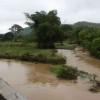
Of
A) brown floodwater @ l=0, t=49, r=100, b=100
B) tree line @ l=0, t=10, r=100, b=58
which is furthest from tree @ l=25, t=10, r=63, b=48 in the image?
brown floodwater @ l=0, t=49, r=100, b=100

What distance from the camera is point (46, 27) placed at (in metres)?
32.8

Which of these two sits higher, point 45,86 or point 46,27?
point 46,27

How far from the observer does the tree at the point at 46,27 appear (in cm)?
3291

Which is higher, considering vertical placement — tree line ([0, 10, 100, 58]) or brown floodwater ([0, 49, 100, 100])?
tree line ([0, 10, 100, 58])

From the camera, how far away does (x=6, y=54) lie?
24906 millimetres

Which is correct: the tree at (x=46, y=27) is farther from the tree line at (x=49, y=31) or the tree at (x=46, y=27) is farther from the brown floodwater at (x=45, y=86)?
the brown floodwater at (x=45, y=86)

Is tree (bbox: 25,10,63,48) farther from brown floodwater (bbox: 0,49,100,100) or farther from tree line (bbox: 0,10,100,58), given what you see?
brown floodwater (bbox: 0,49,100,100)

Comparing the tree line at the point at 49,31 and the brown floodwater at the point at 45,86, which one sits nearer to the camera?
the brown floodwater at the point at 45,86

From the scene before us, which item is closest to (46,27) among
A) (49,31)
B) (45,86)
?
(49,31)

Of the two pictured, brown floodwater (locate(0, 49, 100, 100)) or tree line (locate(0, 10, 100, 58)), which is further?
tree line (locate(0, 10, 100, 58))

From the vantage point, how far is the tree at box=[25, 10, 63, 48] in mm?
32906

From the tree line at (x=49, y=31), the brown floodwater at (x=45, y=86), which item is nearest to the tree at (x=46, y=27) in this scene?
the tree line at (x=49, y=31)

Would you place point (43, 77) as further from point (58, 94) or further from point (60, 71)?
point (58, 94)

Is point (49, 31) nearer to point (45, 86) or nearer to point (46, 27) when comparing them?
point (46, 27)
